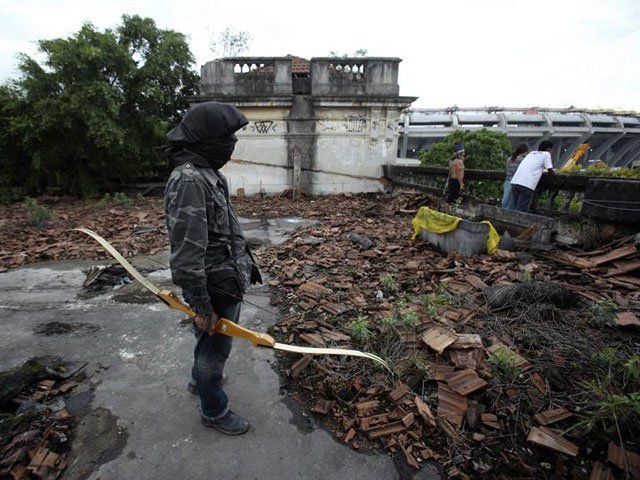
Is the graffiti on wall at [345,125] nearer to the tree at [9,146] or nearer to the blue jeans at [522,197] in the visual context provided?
the blue jeans at [522,197]

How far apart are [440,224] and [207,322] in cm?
457

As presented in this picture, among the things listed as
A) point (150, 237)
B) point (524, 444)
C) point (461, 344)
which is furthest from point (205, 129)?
point (150, 237)

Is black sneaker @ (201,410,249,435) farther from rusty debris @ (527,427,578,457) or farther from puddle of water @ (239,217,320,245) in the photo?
puddle of water @ (239,217,320,245)

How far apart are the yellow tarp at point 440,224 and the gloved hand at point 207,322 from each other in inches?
172

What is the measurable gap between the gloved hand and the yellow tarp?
4.36 m

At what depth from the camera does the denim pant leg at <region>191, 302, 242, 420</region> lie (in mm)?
2055

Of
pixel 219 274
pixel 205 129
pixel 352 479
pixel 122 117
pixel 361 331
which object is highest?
pixel 122 117

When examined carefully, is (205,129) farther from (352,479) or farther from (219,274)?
(352,479)

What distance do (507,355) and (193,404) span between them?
257 centimetres

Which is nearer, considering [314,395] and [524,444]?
[524,444]

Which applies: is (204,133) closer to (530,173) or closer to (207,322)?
(207,322)

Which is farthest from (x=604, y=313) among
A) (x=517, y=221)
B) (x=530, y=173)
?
(x=530, y=173)

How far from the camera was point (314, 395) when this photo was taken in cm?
254

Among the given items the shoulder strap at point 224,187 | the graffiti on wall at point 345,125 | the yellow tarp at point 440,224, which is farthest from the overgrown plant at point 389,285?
the graffiti on wall at point 345,125
